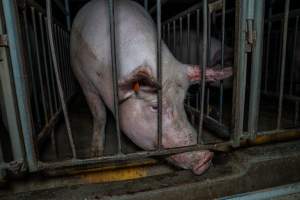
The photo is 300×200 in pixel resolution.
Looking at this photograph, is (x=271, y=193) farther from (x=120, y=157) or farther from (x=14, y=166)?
(x=14, y=166)

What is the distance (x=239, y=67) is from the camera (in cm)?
156

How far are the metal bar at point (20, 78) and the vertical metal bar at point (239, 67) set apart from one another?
1.19 m

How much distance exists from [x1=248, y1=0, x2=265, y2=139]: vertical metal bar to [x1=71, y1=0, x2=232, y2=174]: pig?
0.18 m

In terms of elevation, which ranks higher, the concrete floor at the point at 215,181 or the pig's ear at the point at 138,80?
the pig's ear at the point at 138,80

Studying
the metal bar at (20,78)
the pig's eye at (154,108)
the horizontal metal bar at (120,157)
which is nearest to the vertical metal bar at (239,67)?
the horizontal metal bar at (120,157)

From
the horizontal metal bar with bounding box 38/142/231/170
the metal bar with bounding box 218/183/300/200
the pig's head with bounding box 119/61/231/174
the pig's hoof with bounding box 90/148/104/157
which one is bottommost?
the metal bar with bounding box 218/183/300/200

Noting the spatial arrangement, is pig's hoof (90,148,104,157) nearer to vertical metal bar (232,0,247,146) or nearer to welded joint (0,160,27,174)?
welded joint (0,160,27,174)

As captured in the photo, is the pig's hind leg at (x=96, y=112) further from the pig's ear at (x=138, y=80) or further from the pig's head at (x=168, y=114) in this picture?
the pig's ear at (x=138, y=80)

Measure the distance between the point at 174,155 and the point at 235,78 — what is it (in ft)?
2.03

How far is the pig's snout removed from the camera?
1631 mm

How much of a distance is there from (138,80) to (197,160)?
2.07 feet

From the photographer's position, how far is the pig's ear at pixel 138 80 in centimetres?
138

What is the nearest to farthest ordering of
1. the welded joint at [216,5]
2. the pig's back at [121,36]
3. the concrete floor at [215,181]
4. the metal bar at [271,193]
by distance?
1. the concrete floor at [215,181]
2. the metal bar at [271,193]
3. the pig's back at [121,36]
4. the welded joint at [216,5]

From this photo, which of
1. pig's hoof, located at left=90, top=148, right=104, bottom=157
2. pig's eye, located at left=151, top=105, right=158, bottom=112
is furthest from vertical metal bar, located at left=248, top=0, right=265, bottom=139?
pig's hoof, located at left=90, top=148, right=104, bottom=157
